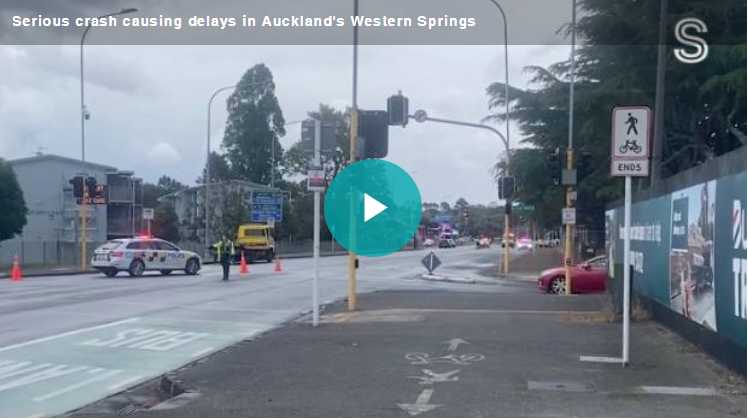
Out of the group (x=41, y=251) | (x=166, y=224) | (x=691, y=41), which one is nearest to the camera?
(x=691, y=41)

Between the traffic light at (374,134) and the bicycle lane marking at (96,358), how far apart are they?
3.83m

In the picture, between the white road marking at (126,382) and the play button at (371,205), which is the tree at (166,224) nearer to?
the play button at (371,205)

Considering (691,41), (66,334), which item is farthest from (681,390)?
(691,41)

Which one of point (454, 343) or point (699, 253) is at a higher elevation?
point (699, 253)

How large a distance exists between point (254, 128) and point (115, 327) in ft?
230

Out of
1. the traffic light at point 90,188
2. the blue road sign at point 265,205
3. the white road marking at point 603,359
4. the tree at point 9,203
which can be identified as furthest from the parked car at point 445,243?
the white road marking at point 603,359

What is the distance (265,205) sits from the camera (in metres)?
62.7

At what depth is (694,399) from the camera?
8922 millimetres

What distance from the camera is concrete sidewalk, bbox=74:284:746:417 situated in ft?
28.1

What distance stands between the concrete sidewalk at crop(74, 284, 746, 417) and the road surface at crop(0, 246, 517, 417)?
75cm

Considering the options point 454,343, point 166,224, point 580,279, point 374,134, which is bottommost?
point 454,343

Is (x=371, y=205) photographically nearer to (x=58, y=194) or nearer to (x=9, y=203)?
(x=9, y=203)

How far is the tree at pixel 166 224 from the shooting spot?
7269 centimetres

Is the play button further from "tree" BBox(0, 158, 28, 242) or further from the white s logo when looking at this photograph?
"tree" BBox(0, 158, 28, 242)
